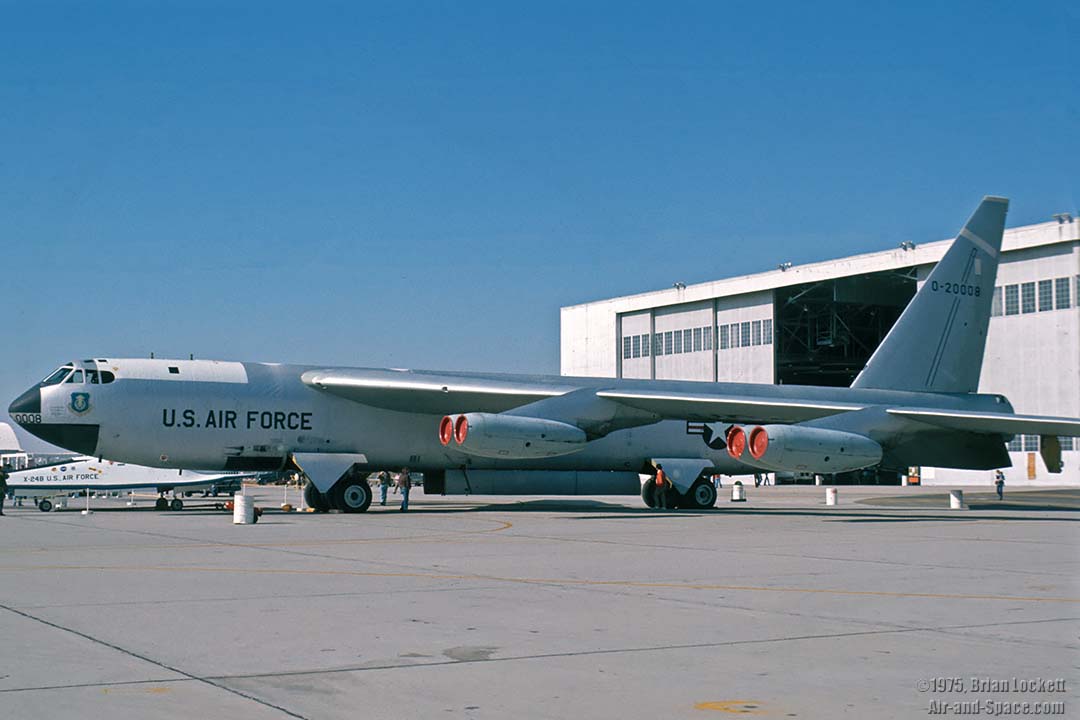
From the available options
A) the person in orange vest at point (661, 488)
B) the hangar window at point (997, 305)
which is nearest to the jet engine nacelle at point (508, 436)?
the person in orange vest at point (661, 488)

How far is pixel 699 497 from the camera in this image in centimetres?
2972

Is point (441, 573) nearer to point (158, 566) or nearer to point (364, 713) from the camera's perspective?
point (158, 566)

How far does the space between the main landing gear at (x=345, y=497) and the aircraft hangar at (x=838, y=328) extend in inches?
960

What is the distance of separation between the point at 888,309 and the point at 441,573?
169 ft

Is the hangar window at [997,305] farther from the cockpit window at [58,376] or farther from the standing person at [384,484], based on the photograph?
the cockpit window at [58,376]

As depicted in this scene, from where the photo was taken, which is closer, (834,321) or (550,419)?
(550,419)

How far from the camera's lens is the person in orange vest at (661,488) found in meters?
29.4

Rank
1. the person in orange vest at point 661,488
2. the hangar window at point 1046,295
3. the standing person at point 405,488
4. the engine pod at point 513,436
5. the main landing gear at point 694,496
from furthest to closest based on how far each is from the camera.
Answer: the hangar window at point 1046,295, the main landing gear at point 694,496, the person in orange vest at point 661,488, the standing person at point 405,488, the engine pod at point 513,436

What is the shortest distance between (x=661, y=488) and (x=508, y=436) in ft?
21.5

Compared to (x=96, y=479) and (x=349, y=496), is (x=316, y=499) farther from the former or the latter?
(x=96, y=479)

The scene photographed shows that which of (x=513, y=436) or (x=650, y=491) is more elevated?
(x=513, y=436)

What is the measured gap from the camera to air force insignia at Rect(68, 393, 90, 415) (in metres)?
24.1

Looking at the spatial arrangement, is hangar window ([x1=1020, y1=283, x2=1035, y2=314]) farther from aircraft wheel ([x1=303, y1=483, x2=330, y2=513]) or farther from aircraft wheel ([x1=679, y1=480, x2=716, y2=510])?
aircraft wheel ([x1=303, y1=483, x2=330, y2=513])

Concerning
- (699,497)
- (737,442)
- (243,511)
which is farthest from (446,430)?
(699,497)
